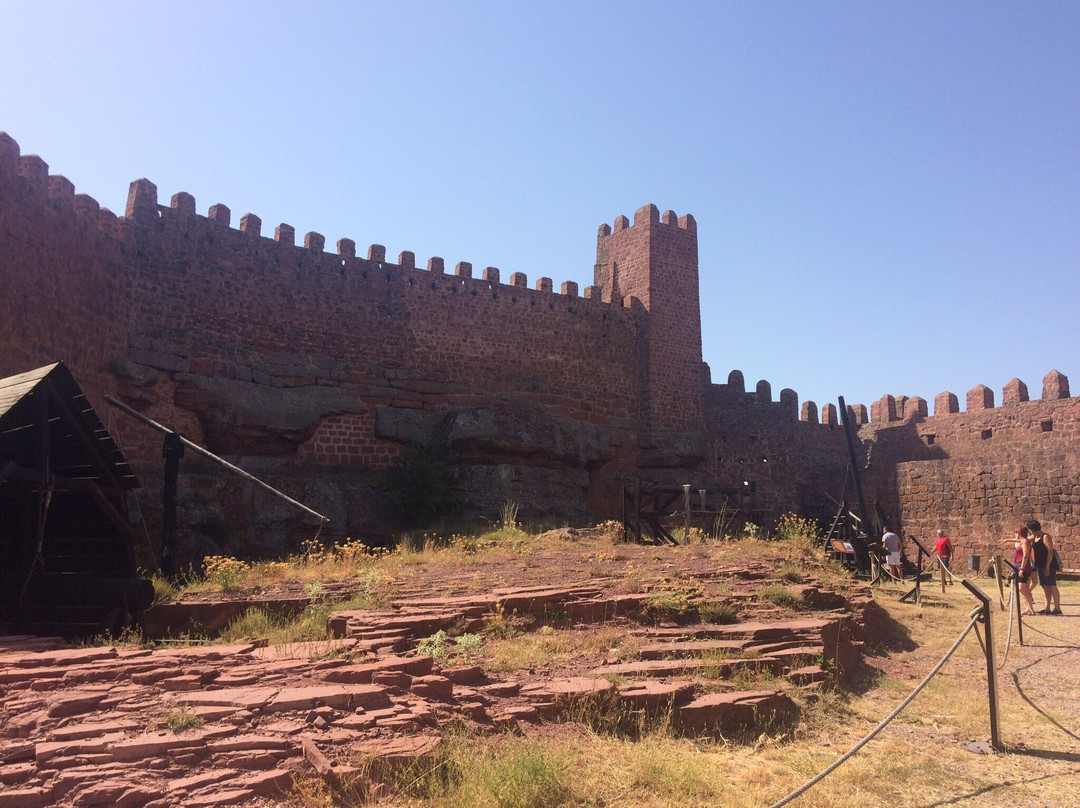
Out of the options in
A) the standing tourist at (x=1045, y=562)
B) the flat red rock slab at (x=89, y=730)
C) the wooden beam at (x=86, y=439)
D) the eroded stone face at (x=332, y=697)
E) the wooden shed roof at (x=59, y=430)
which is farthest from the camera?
the standing tourist at (x=1045, y=562)

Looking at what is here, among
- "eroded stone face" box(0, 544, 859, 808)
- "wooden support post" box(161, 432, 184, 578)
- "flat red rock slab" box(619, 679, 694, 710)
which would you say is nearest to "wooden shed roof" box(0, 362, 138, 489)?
"wooden support post" box(161, 432, 184, 578)

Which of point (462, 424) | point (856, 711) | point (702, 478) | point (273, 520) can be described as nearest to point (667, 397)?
point (702, 478)

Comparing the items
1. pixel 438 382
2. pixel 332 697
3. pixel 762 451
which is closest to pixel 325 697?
pixel 332 697

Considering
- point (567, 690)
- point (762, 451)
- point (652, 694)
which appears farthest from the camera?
→ point (762, 451)

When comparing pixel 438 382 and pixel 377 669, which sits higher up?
pixel 438 382

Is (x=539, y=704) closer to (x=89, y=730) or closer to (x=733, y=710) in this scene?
(x=733, y=710)

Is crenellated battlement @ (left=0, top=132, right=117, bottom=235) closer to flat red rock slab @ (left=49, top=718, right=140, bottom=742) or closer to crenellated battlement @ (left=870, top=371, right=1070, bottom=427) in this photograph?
flat red rock slab @ (left=49, top=718, right=140, bottom=742)

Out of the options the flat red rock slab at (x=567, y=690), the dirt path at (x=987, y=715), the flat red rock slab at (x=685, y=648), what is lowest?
the dirt path at (x=987, y=715)

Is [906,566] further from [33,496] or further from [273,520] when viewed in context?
[33,496]

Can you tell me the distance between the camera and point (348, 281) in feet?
64.4

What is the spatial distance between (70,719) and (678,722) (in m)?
4.19

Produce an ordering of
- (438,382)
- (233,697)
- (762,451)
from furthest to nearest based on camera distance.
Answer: (762,451), (438,382), (233,697)

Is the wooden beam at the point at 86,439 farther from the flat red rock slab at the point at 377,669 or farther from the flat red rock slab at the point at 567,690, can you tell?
the flat red rock slab at the point at 567,690

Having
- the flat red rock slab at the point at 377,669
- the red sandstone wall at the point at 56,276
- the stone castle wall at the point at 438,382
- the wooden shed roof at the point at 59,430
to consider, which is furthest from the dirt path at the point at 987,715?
the red sandstone wall at the point at 56,276
